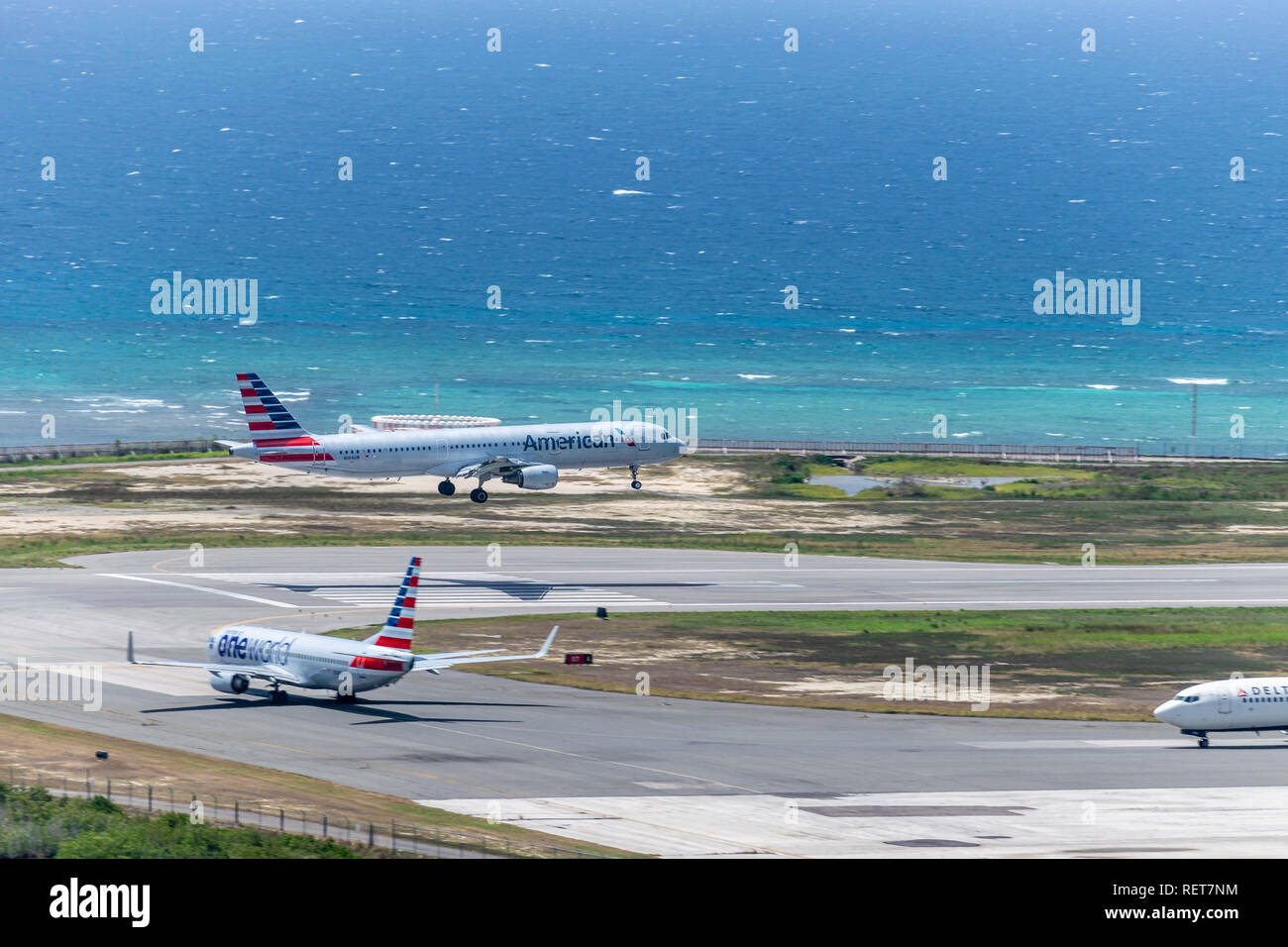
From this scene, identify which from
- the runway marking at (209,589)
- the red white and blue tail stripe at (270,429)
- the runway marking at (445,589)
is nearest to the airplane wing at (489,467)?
the red white and blue tail stripe at (270,429)

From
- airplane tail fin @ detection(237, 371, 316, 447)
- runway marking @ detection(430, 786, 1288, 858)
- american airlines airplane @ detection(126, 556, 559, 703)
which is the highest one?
airplane tail fin @ detection(237, 371, 316, 447)

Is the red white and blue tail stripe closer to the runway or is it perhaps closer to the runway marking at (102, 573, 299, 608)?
the runway

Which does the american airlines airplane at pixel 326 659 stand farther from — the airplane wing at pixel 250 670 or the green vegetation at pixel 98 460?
the green vegetation at pixel 98 460

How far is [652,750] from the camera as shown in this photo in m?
69.3

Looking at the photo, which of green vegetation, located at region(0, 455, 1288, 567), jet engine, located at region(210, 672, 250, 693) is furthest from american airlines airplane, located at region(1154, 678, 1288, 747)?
green vegetation, located at region(0, 455, 1288, 567)

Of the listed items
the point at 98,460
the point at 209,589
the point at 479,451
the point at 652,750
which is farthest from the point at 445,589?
the point at 98,460

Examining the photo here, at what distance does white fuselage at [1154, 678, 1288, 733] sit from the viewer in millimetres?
76750

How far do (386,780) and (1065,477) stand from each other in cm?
12160

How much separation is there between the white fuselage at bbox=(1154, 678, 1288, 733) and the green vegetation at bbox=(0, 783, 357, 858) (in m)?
45.7

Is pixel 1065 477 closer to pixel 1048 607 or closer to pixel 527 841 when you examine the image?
pixel 1048 607

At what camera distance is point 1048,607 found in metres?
107

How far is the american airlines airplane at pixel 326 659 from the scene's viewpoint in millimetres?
73438

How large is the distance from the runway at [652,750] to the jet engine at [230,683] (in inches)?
37.1
